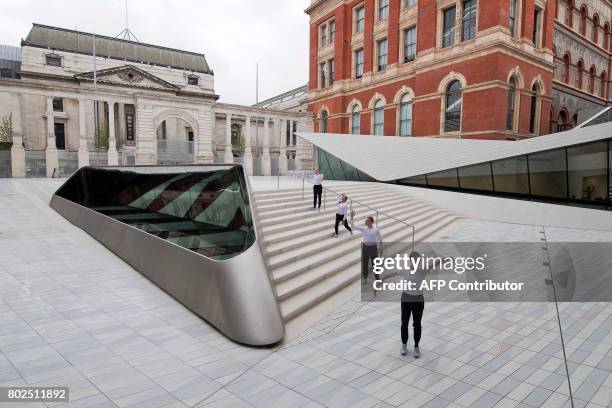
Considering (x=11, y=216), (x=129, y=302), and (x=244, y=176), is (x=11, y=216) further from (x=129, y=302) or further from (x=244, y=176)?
(x=244, y=176)

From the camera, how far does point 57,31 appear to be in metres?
44.4

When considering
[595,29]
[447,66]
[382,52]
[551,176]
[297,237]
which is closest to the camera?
[297,237]

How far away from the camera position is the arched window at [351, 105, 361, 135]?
33406 millimetres

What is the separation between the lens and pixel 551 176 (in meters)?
15.4

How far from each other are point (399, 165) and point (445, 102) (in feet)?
25.5

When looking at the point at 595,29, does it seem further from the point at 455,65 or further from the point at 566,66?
the point at 455,65

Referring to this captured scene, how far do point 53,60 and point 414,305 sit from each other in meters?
52.3

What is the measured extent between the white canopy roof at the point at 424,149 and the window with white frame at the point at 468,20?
800cm

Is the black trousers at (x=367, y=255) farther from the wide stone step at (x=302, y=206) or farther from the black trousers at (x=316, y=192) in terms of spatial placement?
the black trousers at (x=316, y=192)

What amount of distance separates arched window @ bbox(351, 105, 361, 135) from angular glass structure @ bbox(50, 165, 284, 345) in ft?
82.0

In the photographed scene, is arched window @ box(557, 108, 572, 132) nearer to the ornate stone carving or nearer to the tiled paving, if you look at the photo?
the tiled paving

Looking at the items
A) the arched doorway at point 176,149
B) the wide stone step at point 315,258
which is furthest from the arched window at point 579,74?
the arched doorway at point 176,149

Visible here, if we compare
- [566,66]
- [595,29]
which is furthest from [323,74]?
[595,29]

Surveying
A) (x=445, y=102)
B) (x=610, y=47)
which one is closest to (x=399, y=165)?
(x=445, y=102)
